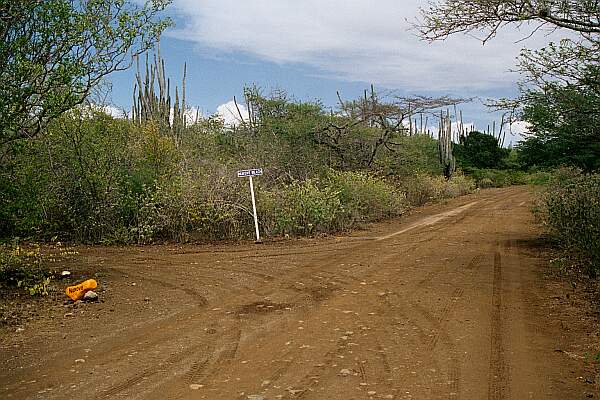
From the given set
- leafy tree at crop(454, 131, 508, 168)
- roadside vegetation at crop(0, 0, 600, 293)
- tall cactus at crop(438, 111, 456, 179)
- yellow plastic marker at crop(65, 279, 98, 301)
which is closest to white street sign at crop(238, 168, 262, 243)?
roadside vegetation at crop(0, 0, 600, 293)

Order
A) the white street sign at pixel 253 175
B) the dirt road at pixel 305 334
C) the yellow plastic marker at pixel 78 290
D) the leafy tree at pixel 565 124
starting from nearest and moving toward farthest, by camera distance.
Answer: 1. the dirt road at pixel 305 334
2. the yellow plastic marker at pixel 78 290
3. the leafy tree at pixel 565 124
4. the white street sign at pixel 253 175

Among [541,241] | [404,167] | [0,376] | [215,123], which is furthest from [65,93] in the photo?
[404,167]

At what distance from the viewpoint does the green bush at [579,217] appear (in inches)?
352

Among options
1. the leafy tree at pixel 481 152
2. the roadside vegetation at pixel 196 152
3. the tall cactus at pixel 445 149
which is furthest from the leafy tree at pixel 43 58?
the leafy tree at pixel 481 152

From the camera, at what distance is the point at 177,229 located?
15.8 metres

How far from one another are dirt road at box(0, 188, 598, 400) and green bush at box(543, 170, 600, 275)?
79 cm

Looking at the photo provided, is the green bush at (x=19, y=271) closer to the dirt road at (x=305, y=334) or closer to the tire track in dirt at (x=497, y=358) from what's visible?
the dirt road at (x=305, y=334)

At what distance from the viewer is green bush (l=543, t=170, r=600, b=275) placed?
8.94 m

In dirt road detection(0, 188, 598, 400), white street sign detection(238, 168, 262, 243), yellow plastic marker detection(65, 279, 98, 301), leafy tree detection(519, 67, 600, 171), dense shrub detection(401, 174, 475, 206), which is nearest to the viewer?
dirt road detection(0, 188, 598, 400)

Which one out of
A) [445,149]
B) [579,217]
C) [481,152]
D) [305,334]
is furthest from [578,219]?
[481,152]

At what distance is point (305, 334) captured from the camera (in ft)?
21.9

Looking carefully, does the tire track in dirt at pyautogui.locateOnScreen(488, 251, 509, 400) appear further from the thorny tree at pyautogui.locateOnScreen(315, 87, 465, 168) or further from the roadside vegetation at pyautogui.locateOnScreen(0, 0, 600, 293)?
the thorny tree at pyautogui.locateOnScreen(315, 87, 465, 168)

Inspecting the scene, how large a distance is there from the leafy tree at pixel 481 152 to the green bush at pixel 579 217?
4393 centimetres

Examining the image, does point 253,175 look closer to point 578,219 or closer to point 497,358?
point 578,219
